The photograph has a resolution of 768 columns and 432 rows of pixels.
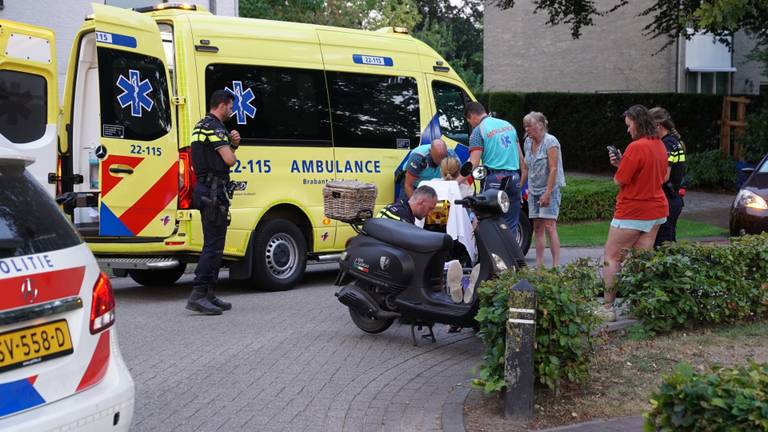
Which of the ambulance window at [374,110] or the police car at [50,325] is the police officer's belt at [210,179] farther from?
the police car at [50,325]

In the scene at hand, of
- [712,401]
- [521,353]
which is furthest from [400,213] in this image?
[712,401]

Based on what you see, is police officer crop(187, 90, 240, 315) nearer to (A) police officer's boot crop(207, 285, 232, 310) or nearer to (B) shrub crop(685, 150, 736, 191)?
(A) police officer's boot crop(207, 285, 232, 310)

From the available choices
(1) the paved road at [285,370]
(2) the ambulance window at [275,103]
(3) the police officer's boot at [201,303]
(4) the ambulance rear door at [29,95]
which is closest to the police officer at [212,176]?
(3) the police officer's boot at [201,303]

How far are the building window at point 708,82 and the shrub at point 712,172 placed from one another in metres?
5.97

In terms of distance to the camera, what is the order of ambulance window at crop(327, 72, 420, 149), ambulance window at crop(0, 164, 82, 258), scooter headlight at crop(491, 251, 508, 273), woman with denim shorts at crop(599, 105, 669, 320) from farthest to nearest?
ambulance window at crop(327, 72, 420, 149) → woman with denim shorts at crop(599, 105, 669, 320) → scooter headlight at crop(491, 251, 508, 273) → ambulance window at crop(0, 164, 82, 258)

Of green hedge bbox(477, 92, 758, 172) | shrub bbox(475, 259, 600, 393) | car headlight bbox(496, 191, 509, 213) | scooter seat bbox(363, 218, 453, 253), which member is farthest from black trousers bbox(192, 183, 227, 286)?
green hedge bbox(477, 92, 758, 172)

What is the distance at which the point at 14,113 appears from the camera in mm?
10219

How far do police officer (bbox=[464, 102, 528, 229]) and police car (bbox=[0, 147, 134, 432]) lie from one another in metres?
6.32

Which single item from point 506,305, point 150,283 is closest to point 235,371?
point 506,305

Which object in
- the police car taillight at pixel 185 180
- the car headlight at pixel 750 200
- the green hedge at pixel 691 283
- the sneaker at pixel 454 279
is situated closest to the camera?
the green hedge at pixel 691 283

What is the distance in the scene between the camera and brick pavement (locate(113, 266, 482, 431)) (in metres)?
6.02

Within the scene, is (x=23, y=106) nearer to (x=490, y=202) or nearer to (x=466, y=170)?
(x=466, y=170)

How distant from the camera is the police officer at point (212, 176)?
8.98m

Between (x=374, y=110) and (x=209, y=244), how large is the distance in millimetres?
3339
